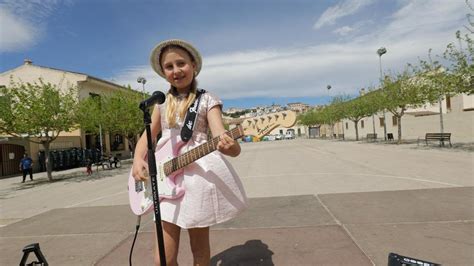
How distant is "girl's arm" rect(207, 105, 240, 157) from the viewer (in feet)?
5.95

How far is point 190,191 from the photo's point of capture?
2105mm

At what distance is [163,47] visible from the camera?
2.29 meters

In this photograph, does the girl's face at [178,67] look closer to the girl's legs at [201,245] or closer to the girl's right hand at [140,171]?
the girl's right hand at [140,171]

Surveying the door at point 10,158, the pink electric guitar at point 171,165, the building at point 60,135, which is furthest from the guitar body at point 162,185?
the door at point 10,158

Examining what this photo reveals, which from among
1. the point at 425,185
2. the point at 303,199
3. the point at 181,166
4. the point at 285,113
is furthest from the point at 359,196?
the point at 181,166

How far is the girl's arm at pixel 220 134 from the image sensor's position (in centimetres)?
181

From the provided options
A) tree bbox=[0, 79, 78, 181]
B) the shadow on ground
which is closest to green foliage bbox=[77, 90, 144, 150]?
tree bbox=[0, 79, 78, 181]

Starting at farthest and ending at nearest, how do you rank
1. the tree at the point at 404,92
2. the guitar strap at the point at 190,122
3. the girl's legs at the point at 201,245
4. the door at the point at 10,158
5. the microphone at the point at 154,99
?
the tree at the point at 404,92 → the door at the point at 10,158 → the girl's legs at the point at 201,245 → the guitar strap at the point at 190,122 → the microphone at the point at 154,99

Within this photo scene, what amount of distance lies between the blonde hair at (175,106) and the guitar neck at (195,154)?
0.30 metres

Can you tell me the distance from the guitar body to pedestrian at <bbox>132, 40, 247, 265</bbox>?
27 mm

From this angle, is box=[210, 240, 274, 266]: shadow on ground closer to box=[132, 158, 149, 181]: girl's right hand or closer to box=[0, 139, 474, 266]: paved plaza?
box=[0, 139, 474, 266]: paved plaza

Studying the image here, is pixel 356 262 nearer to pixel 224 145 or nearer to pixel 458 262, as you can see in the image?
pixel 458 262

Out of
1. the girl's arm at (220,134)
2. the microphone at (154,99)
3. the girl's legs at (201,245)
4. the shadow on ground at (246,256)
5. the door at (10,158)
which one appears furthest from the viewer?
the door at (10,158)

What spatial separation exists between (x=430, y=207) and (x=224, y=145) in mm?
4786
